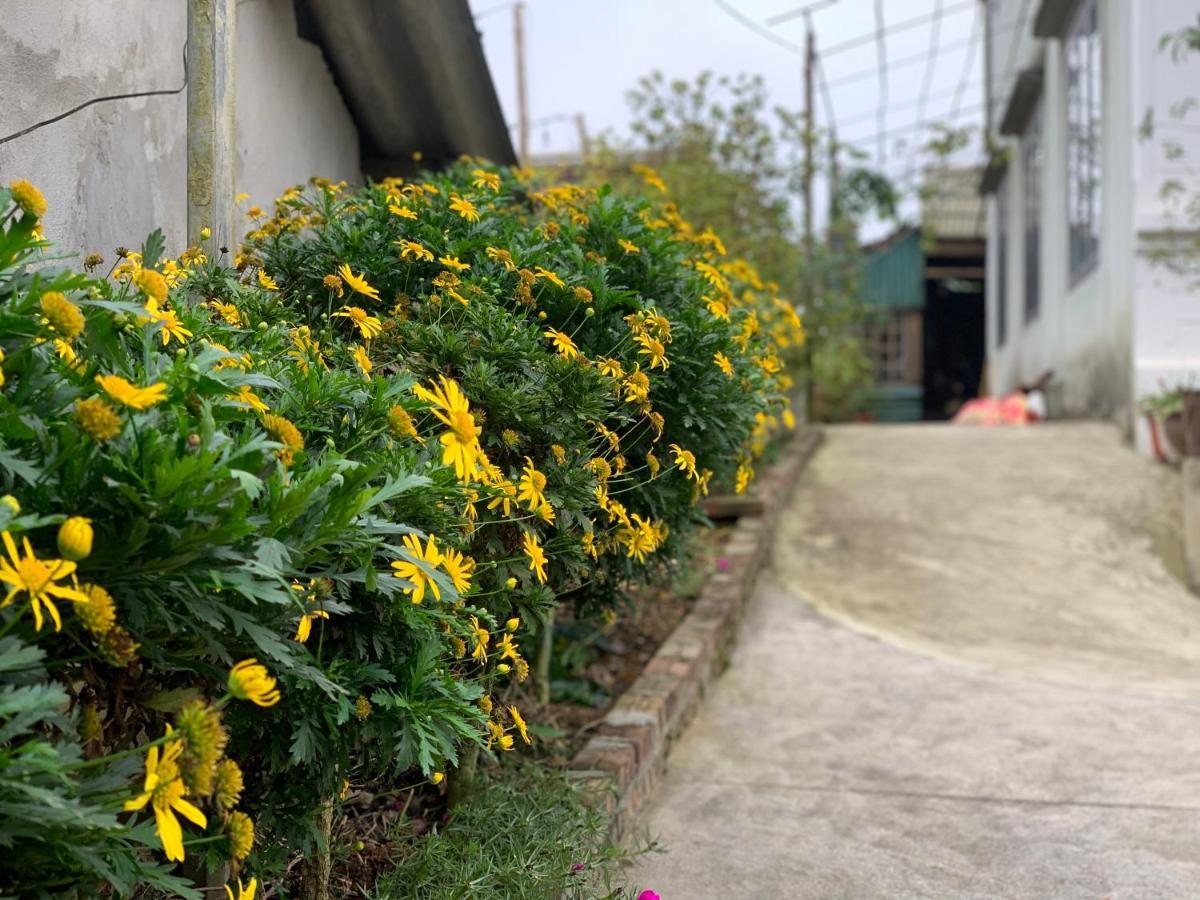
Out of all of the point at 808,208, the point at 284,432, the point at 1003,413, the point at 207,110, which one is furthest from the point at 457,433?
the point at 1003,413

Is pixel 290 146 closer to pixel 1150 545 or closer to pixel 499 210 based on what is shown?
pixel 499 210

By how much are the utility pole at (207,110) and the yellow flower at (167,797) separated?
155 cm

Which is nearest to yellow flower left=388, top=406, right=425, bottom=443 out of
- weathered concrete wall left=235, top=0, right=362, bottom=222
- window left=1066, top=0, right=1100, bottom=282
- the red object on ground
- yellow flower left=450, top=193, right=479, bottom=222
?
yellow flower left=450, top=193, right=479, bottom=222

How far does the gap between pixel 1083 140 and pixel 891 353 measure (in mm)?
12073

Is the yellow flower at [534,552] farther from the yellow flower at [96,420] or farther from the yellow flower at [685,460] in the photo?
the yellow flower at [96,420]

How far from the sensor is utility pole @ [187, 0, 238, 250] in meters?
2.60

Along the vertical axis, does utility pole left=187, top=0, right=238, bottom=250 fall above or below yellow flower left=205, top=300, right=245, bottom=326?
above

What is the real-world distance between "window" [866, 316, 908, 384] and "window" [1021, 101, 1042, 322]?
23.9 feet

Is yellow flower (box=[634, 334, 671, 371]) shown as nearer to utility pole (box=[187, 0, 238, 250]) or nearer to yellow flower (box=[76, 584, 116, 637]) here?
utility pole (box=[187, 0, 238, 250])

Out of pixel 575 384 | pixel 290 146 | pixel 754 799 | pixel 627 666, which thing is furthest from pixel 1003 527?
pixel 575 384

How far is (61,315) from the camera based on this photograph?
1.43 meters

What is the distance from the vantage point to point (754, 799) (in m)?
3.54

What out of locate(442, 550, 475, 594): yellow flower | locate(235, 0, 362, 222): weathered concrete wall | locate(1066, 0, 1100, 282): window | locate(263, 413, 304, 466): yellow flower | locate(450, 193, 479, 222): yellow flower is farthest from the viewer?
locate(1066, 0, 1100, 282): window

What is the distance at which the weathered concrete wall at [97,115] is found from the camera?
2.56 meters
